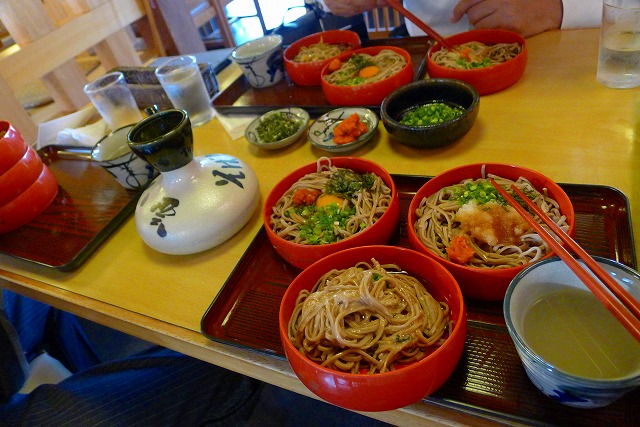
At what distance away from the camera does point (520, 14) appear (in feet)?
6.17

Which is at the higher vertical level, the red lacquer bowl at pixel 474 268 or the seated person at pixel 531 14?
the seated person at pixel 531 14

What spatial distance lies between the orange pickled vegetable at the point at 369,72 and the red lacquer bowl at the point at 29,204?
4.63ft

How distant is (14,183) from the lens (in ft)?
5.22

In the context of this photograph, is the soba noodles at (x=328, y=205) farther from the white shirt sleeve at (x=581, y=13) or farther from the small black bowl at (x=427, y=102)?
the white shirt sleeve at (x=581, y=13)

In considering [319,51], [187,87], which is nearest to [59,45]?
[187,87]

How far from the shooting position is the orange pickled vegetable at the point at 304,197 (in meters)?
1.29

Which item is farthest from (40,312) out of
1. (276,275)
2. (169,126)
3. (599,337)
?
(599,337)

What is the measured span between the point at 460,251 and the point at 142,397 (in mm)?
1147

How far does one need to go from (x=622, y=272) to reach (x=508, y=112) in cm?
96

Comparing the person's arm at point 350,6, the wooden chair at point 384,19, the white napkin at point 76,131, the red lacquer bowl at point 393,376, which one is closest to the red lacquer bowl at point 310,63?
the person's arm at point 350,6

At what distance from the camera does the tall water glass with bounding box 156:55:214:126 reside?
1.95m

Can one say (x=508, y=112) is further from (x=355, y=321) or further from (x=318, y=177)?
(x=355, y=321)

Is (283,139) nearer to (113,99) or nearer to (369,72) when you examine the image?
(369,72)

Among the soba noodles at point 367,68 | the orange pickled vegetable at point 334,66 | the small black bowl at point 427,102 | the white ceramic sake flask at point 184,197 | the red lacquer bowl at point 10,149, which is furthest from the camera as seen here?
the orange pickled vegetable at point 334,66
